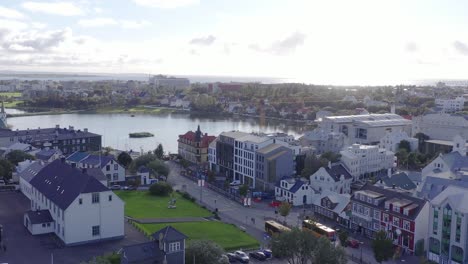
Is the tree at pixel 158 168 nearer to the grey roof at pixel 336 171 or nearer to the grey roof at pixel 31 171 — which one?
the grey roof at pixel 31 171

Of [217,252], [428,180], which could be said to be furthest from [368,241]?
[217,252]

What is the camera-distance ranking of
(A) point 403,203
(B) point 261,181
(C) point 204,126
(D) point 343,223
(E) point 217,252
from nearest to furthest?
(E) point 217,252 < (A) point 403,203 < (D) point 343,223 < (B) point 261,181 < (C) point 204,126

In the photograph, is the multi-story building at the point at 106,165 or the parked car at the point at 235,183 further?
the parked car at the point at 235,183

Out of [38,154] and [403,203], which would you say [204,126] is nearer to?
[38,154]

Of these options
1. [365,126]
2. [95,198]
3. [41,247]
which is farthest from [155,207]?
[365,126]

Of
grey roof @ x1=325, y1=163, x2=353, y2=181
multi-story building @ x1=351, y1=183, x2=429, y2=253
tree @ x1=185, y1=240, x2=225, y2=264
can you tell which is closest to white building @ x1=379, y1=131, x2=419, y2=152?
grey roof @ x1=325, y1=163, x2=353, y2=181

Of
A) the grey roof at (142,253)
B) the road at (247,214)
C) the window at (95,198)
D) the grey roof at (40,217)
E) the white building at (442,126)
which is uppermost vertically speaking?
the white building at (442,126)

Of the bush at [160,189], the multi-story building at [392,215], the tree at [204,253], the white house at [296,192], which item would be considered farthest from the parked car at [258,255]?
the bush at [160,189]
